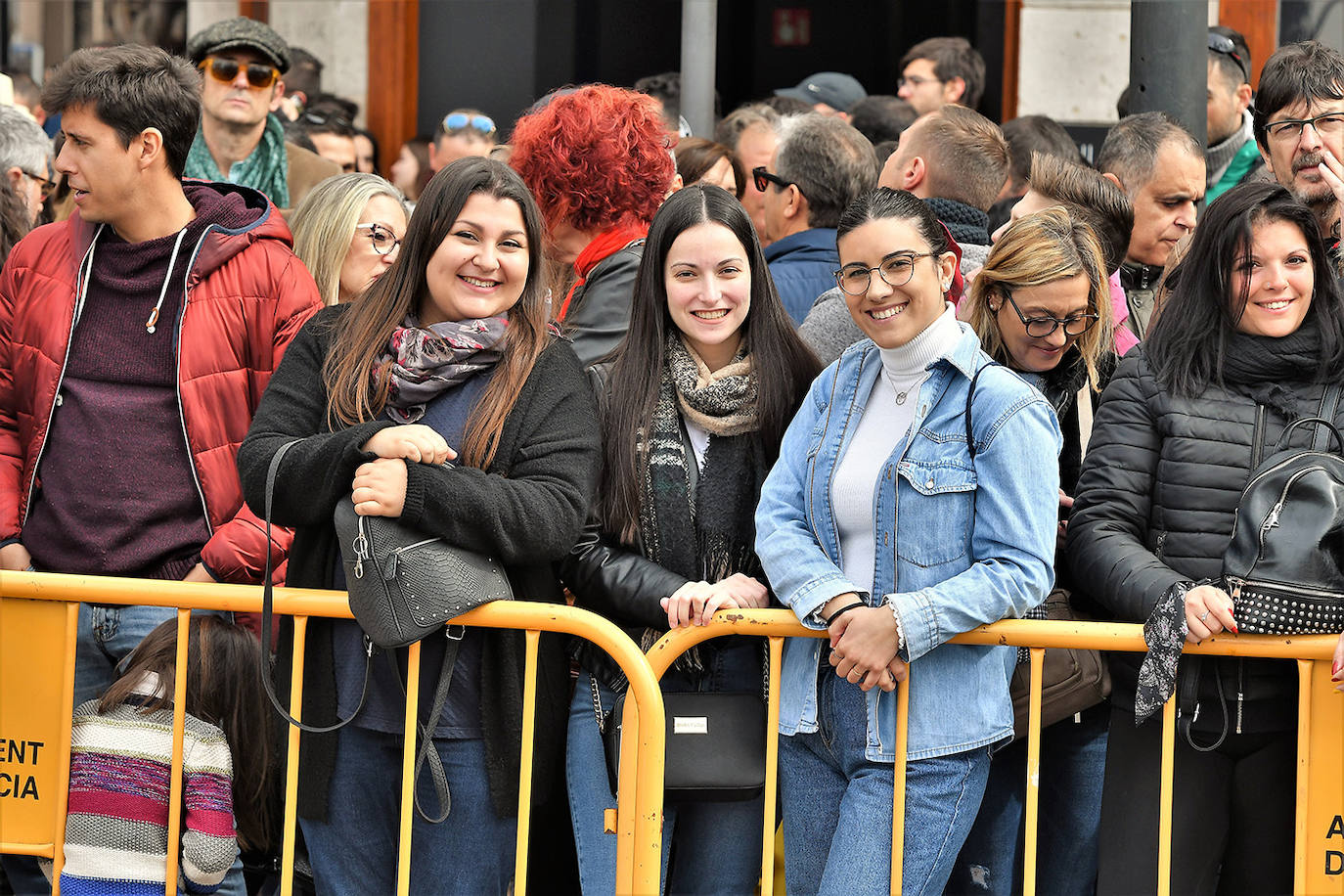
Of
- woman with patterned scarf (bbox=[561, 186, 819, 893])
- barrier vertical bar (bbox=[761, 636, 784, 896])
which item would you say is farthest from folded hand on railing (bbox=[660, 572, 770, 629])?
barrier vertical bar (bbox=[761, 636, 784, 896])

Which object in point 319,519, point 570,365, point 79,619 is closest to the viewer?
point 319,519

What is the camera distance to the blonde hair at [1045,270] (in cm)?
381

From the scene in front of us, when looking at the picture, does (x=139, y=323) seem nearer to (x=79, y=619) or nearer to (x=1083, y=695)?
(x=79, y=619)

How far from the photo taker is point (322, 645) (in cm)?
338

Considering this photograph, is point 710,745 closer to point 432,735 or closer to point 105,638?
point 432,735

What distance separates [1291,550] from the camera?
3.23m

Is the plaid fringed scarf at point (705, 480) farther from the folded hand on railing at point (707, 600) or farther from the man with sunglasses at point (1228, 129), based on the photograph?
the man with sunglasses at point (1228, 129)

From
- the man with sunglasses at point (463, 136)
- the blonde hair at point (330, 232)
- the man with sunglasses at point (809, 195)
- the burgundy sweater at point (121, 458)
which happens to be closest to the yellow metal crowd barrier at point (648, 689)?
the burgundy sweater at point (121, 458)

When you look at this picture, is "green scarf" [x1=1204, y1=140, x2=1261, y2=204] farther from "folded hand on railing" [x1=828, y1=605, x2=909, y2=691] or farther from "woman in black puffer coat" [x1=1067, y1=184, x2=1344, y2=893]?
"folded hand on railing" [x1=828, y1=605, x2=909, y2=691]

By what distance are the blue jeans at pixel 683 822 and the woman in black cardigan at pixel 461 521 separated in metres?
0.09

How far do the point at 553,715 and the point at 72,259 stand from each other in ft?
5.71

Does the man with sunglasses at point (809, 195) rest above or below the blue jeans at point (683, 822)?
above

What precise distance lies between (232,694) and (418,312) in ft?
3.41

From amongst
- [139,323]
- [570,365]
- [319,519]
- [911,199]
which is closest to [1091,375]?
[911,199]
